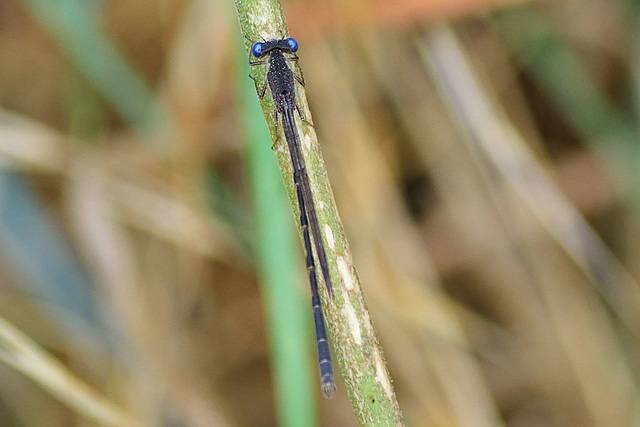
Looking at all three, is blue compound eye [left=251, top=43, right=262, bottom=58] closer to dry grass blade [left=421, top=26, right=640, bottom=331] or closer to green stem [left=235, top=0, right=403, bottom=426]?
green stem [left=235, top=0, right=403, bottom=426]

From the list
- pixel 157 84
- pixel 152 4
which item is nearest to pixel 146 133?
Result: pixel 157 84

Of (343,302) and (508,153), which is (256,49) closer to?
(343,302)

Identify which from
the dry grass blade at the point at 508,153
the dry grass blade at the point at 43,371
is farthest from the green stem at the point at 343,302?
the dry grass blade at the point at 508,153

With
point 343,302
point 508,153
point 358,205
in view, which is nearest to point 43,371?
point 343,302

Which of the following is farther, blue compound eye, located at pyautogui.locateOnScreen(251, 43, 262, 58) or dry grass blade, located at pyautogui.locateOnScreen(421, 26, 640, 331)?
dry grass blade, located at pyautogui.locateOnScreen(421, 26, 640, 331)

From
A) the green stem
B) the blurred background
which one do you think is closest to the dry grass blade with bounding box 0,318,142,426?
the blurred background

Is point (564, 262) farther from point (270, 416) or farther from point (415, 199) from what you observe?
point (270, 416)
